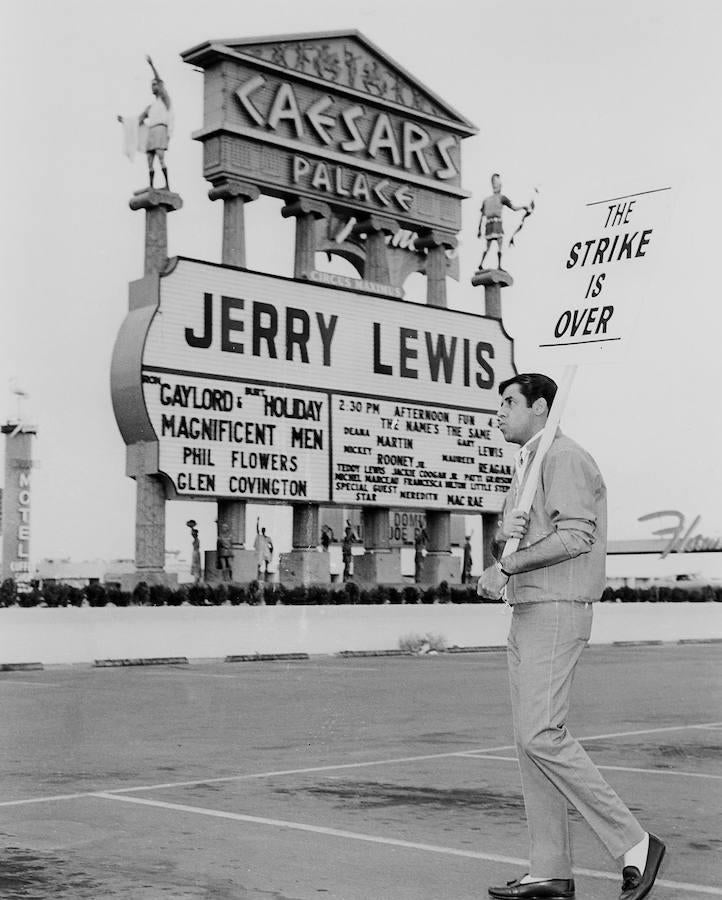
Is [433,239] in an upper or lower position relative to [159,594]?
upper

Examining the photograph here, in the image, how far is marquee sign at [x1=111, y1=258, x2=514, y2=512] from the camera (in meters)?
24.7

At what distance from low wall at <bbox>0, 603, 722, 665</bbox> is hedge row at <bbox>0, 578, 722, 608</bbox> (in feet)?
3.71

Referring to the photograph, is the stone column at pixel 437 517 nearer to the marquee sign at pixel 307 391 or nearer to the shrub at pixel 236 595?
the marquee sign at pixel 307 391

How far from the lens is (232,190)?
88.3 ft

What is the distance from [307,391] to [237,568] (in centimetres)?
376

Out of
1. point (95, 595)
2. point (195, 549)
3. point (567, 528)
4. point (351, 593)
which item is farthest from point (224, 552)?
point (567, 528)

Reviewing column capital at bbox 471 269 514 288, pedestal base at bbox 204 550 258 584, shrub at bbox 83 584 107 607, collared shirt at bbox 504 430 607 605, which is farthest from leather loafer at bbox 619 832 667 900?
column capital at bbox 471 269 514 288

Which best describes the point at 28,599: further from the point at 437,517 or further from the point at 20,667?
the point at 437,517

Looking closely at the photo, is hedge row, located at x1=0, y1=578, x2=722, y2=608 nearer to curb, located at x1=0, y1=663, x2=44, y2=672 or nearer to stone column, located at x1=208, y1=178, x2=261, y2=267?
curb, located at x1=0, y1=663, x2=44, y2=672

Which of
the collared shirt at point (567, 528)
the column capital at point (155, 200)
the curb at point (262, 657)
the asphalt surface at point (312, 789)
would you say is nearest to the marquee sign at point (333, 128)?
the column capital at point (155, 200)

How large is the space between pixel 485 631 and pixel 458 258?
1088cm

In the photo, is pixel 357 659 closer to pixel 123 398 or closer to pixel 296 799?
pixel 123 398

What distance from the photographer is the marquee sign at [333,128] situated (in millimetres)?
26938

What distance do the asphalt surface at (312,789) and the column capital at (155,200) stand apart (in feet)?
39.6
